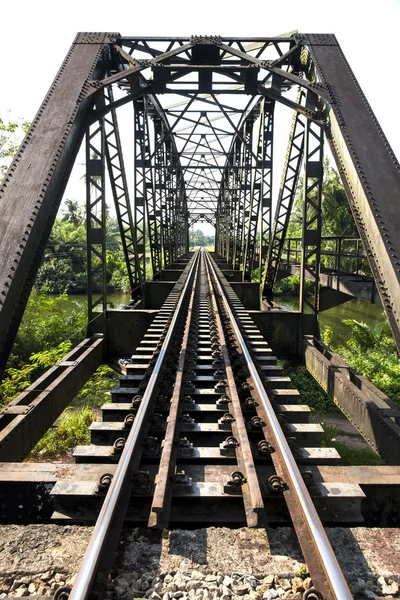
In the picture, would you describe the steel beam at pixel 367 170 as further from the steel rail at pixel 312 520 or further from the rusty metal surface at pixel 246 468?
the rusty metal surface at pixel 246 468

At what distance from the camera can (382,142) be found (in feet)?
17.7

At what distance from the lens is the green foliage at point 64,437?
787cm

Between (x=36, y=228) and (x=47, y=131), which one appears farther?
(x=47, y=131)

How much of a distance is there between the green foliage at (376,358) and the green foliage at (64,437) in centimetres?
736

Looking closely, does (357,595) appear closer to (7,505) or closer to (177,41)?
(7,505)

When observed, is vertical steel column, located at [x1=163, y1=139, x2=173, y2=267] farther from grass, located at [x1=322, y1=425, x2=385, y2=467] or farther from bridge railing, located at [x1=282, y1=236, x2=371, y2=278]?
grass, located at [x1=322, y1=425, x2=385, y2=467]

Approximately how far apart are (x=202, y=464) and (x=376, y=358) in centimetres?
1126

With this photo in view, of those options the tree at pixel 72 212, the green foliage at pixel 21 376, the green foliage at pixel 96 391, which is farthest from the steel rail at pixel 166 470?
the tree at pixel 72 212

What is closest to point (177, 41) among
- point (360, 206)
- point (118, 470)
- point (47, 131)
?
point (47, 131)

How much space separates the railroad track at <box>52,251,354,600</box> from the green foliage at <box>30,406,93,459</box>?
3.92 meters

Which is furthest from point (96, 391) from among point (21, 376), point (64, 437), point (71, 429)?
point (64, 437)

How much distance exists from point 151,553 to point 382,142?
5.27m

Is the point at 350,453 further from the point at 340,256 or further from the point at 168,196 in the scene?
the point at 168,196

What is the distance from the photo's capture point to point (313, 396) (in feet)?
36.6
